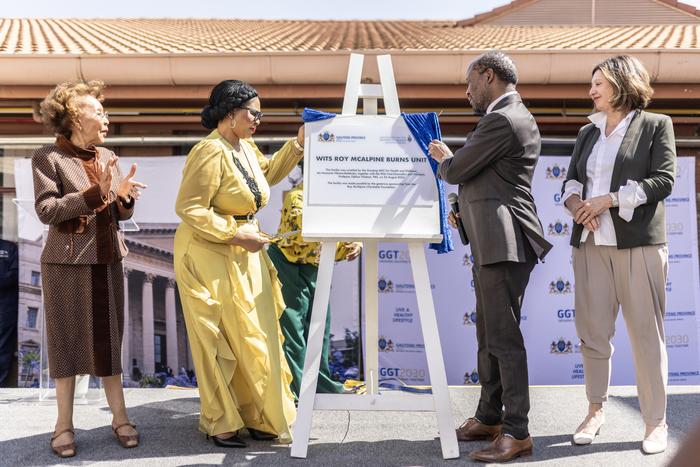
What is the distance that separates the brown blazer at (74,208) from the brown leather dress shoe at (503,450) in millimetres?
1901

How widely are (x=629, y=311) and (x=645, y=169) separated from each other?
65 cm

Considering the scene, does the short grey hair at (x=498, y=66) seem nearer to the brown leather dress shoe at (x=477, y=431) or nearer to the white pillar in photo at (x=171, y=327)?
the brown leather dress shoe at (x=477, y=431)

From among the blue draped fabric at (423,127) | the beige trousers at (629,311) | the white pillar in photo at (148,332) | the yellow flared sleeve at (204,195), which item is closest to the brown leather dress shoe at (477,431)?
the beige trousers at (629,311)

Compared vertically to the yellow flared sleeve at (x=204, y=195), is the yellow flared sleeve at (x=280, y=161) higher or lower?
higher

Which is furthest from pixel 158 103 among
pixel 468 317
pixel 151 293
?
pixel 468 317

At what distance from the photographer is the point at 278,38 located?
709cm

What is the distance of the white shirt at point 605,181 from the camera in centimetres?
317

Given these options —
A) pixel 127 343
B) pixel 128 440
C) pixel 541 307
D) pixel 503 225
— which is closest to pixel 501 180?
pixel 503 225

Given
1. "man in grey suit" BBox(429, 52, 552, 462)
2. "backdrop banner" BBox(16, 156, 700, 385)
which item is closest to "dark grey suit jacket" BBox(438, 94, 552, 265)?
"man in grey suit" BBox(429, 52, 552, 462)

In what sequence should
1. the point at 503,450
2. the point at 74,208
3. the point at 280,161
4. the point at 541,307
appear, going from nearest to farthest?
the point at 503,450, the point at 74,208, the point at 280,161, the point at 541,307

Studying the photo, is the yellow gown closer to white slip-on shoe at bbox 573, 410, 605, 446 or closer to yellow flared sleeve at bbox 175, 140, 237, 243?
yellow flared sleeve at bbox 175, 140, 237, 243

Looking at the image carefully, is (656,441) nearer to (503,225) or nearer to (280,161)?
(503,225)

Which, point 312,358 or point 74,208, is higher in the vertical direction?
point 74,208

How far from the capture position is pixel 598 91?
10.8 feet
